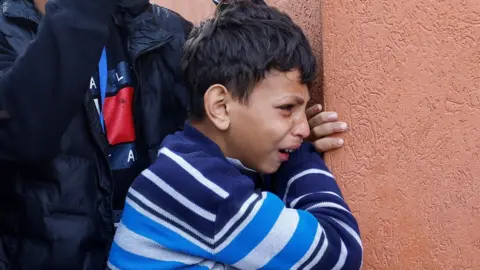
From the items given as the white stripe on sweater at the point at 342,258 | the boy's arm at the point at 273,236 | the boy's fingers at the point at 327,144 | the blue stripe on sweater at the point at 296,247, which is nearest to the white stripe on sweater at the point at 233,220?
the boy's arm at the point at 273,236

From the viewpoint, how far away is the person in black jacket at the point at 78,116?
129 centimetres

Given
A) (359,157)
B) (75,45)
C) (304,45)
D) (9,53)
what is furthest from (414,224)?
(9,53)

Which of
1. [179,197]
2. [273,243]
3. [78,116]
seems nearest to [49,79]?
[78,116]

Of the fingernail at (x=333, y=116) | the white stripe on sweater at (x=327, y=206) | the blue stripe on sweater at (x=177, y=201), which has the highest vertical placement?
the fingernail at (x=333, y=116)

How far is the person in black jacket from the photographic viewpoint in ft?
4.24

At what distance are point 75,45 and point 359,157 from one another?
2.30 feet

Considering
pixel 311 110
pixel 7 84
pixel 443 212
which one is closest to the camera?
pixel 7 84

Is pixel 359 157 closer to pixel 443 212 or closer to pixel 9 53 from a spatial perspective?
pixel 443 212

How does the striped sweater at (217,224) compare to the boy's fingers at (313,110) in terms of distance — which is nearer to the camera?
the striped sweater at (217,224)

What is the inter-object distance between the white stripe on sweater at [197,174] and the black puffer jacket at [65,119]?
0.25 meters

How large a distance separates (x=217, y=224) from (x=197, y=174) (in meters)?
0.11

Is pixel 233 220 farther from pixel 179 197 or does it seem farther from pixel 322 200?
pixel 322 200

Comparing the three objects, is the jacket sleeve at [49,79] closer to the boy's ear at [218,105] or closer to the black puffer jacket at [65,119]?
the black puffer jacket at [65,119]

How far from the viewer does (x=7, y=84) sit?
1.27 metres
